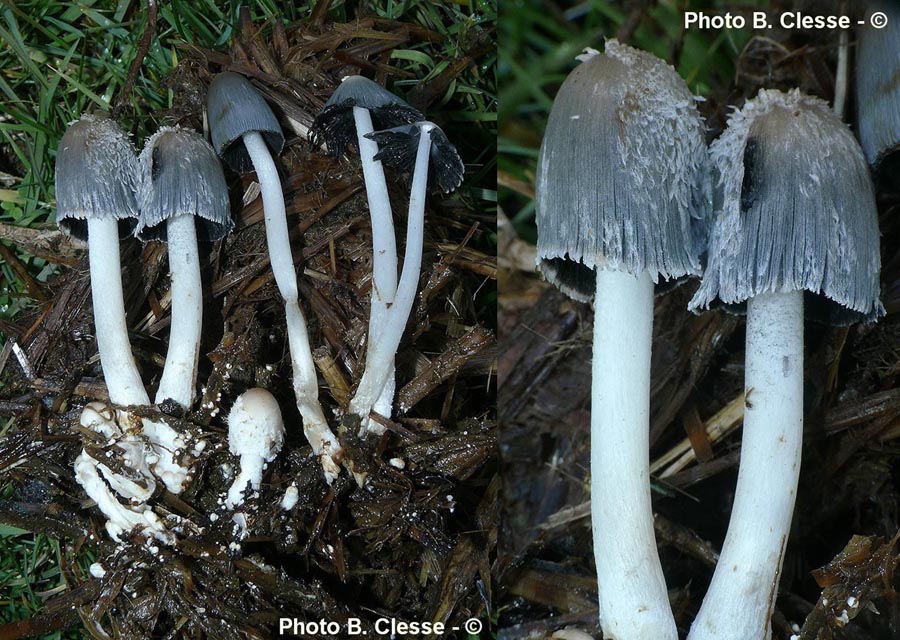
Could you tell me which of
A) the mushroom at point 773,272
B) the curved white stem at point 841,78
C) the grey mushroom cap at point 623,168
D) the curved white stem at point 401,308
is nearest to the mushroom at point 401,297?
the curved white stem at point 401,308

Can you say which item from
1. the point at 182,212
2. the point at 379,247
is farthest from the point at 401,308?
the point at 182,212

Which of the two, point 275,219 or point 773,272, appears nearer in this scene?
point 773,272

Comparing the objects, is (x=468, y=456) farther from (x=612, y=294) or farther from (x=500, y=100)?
(x=500, y=100)

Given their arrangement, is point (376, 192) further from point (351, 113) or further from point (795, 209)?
point (795, 209)

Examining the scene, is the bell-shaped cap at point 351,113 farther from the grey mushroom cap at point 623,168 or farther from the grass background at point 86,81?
the grey mushroom cap at point 623,168

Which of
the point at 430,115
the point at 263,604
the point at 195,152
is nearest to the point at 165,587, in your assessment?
the point at 263,604

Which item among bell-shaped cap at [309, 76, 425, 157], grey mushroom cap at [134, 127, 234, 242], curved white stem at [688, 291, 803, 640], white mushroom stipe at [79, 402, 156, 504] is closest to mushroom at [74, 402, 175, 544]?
white mushroom stipe at [79, 402, 156, 504]
